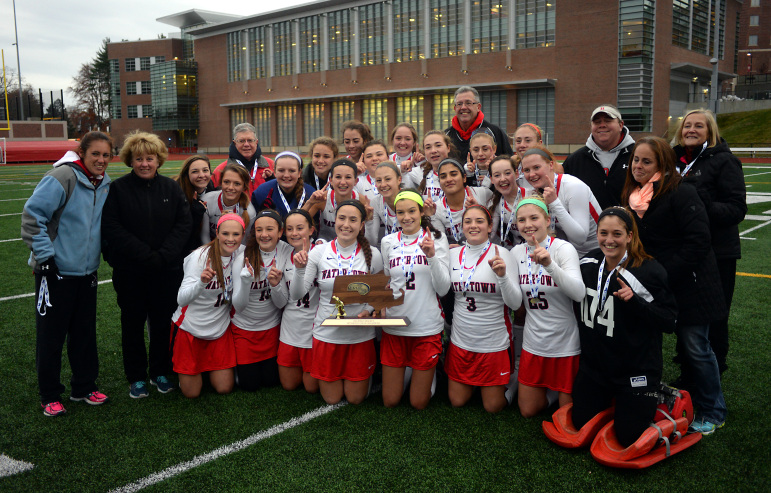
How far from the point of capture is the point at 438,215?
5203 millimetres

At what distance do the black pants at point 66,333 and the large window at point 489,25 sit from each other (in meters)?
45.0

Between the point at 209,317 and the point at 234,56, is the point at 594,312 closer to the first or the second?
the point at 209,317

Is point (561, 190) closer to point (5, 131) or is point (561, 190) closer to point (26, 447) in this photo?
point (26, 447)

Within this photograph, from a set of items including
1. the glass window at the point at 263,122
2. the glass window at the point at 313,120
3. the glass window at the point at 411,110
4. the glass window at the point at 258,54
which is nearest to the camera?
the glass window at the point at 411,110

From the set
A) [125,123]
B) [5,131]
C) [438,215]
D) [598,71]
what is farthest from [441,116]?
[125,123]

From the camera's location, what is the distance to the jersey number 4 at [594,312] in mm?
3807

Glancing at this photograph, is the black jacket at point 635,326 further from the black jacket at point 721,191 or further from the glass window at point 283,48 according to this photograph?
the glass window at point 283,48

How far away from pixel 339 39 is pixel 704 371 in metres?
54.7

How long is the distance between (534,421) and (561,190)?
6.34 feet

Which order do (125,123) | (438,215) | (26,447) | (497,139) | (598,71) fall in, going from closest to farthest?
(26,447)
(438,215)
(497,139)
(598,71)
(125,123)

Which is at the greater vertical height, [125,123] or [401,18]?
[401,18]

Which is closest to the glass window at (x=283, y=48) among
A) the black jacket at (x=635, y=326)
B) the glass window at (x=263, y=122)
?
the glass window at (x=263, y=122)

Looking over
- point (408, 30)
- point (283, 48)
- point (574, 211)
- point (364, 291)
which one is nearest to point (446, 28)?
point (408, 30)

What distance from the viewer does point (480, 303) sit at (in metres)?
4.52
